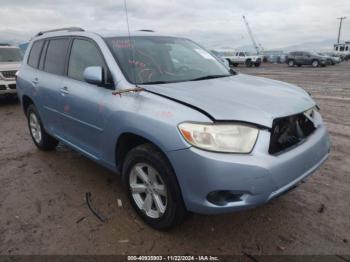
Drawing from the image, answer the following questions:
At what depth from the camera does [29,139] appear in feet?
19.6

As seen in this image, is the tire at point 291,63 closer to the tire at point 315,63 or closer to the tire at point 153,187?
the tire at point 315,63

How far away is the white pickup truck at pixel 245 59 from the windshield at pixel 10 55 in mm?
27506

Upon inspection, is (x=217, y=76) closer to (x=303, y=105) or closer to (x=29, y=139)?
(x=303, y=105)

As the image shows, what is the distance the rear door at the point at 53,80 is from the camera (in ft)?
13.1

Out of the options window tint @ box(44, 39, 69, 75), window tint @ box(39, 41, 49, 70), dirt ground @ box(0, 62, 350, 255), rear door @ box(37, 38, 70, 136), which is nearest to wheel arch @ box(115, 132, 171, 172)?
dirt ground @ box(0, 62, 350, 255)

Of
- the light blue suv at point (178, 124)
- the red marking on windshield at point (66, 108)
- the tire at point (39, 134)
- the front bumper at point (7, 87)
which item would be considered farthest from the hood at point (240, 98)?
the front bumper at point (7, 87)

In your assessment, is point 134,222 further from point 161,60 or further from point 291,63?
point 291,63

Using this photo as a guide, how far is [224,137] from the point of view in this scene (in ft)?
7.55

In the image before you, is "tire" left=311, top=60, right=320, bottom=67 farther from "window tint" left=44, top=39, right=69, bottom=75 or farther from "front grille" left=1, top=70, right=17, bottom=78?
"window tint" left=44, top=39, right=69, bottom=75

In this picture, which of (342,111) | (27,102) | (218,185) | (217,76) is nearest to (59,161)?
(27,102)

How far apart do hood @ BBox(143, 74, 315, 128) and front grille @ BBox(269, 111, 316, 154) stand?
2.8 inches

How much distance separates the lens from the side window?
3400mm

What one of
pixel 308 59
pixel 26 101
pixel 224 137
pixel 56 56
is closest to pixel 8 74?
pixel 26 101

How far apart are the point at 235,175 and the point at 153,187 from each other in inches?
33.0
